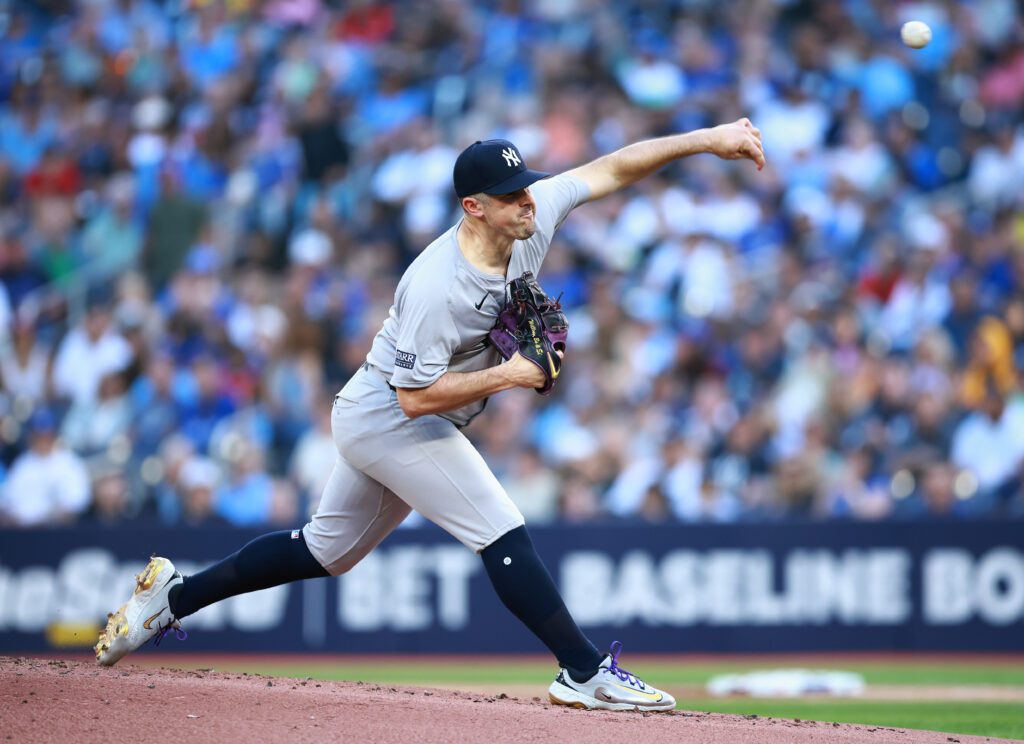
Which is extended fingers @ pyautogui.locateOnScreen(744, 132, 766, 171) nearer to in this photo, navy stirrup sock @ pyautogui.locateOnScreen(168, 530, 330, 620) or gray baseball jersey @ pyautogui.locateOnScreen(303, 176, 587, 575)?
gray baseball jersey @ pyautogui.locateOnScreen(303, 176, 587, 575)

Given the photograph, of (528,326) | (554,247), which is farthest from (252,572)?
(554,247)

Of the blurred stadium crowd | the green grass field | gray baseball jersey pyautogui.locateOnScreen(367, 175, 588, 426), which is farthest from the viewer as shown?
the blurred stadium crowd

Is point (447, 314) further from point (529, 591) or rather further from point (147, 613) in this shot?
point (147, 613)

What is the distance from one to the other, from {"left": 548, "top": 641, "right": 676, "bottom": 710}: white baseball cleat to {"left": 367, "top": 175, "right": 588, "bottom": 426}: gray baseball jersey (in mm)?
1066

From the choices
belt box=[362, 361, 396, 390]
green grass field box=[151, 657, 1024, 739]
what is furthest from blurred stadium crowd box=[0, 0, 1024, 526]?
belt box=[362, 361, 396, 390]

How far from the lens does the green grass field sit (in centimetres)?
790

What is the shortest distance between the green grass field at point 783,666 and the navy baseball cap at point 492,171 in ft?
10.7

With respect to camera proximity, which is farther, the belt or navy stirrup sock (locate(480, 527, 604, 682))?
the belt

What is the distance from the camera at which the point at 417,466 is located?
551 centimetres

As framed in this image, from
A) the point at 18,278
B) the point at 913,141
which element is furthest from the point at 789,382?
the point at 18,278

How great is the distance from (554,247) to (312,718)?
333 inches

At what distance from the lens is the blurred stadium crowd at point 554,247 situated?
39.4ft

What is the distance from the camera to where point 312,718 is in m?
5.21

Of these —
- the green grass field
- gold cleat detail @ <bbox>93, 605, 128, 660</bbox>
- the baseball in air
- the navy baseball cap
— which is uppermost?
the baseball in air
